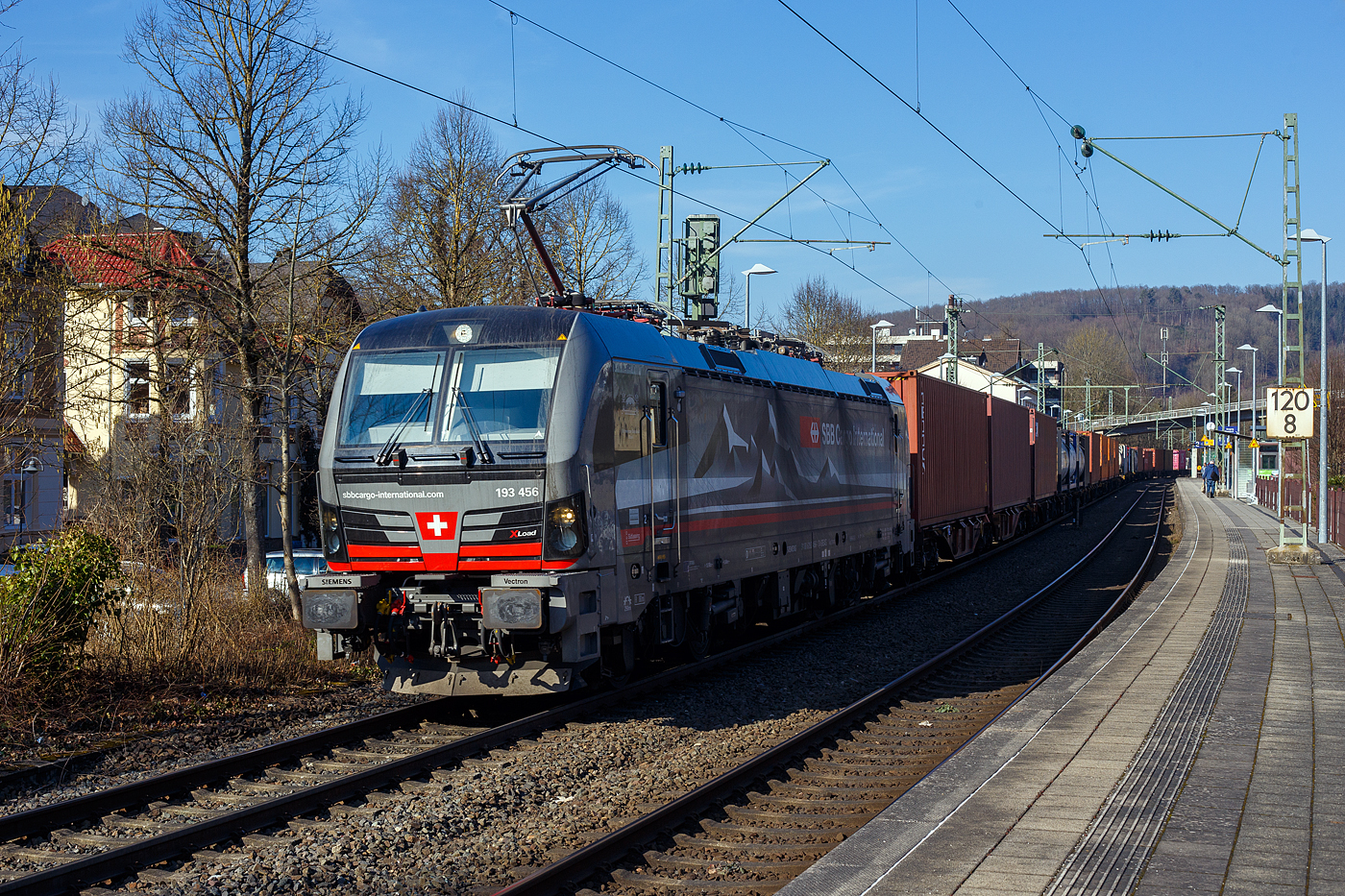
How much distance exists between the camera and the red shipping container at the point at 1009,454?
28.1 m

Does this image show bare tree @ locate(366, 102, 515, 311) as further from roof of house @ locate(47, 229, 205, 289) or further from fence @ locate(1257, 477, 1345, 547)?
fence @ locate(1257, 477, 1345, 547)

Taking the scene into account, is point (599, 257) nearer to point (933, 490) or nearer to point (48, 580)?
point (933, 490)

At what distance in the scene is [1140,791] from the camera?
6.68 meters

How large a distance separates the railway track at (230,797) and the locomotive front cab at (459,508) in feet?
1.69

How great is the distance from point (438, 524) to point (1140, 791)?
5.35m

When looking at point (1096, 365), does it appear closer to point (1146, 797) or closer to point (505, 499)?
point (505, 499)

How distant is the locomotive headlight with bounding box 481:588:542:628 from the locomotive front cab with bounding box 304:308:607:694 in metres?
0.01

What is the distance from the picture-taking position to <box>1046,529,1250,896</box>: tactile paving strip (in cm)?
523

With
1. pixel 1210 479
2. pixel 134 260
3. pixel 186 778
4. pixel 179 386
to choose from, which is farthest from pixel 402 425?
pixel 1210 479

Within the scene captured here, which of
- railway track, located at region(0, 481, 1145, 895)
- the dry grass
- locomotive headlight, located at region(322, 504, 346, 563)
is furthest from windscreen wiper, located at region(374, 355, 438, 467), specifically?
the dry grass

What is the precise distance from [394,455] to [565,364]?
1556mm

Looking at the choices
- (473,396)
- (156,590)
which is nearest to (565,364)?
(473,396)

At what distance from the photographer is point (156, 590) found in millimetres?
11539

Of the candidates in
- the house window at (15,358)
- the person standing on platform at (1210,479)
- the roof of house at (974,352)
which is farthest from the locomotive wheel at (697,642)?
the roof of house at (974,352)
